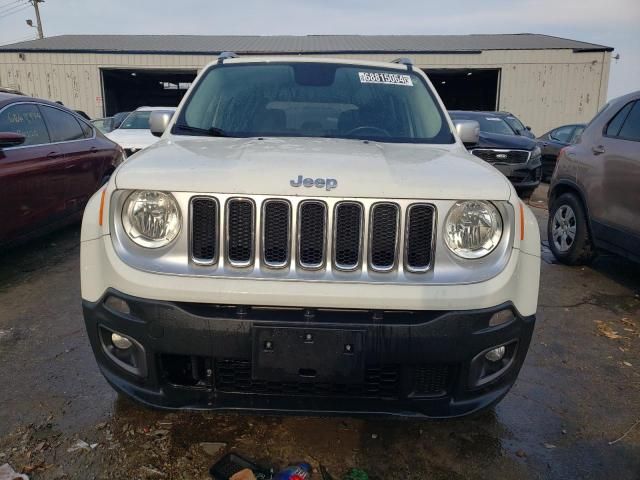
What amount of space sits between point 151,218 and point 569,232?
15.5 ft

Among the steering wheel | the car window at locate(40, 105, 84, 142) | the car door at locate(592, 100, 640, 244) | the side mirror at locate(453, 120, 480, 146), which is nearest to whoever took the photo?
the steering wheel

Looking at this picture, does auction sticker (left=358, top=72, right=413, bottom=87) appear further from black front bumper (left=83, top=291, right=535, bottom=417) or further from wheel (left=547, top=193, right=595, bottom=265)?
wheel (left=547, top=193, right=595, bottom=265)

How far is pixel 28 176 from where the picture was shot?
4.69m

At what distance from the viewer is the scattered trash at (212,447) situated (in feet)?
7.55

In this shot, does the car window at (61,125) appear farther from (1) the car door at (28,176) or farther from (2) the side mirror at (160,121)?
(2) the side mirror at (160,121)

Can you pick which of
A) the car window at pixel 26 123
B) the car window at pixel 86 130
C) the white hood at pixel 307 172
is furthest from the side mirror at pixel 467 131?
the car window at pixel 86 130

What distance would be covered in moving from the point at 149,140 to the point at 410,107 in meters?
7.11

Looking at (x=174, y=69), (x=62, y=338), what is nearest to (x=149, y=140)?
(x=62, y=338)

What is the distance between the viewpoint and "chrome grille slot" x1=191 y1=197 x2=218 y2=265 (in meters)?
1.95

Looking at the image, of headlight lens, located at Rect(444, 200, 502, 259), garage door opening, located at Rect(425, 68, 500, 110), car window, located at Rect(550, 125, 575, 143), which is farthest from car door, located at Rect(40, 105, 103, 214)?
garage door opening, located at Rect(425, 68, 500, 110)

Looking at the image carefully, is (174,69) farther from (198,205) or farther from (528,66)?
(198,205)

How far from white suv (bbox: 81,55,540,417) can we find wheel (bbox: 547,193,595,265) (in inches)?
135

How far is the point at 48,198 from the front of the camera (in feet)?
16.6

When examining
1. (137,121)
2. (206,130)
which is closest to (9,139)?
(206,130)
